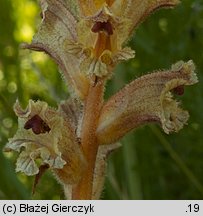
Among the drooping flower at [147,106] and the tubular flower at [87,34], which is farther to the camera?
the drooping flower at [147,106]

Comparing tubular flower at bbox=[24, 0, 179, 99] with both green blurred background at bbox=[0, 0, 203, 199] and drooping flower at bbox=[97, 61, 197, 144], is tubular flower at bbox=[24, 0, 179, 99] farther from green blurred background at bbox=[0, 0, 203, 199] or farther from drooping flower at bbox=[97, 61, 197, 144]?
green blurred background at bbox=[0, 0, 203, 199]

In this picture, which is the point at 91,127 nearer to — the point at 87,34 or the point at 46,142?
the point at 46,142

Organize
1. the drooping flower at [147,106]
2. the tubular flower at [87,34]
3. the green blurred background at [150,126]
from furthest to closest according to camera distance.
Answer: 1. the green blurred background at [150,126]
2. the drooping flower at [147,106]
3. the tubular flower at [87,34]

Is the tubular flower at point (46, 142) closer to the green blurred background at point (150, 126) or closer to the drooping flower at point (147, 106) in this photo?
the drooping flower at point (147, 106)

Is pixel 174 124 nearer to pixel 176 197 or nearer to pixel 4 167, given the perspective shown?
pixel 4 167

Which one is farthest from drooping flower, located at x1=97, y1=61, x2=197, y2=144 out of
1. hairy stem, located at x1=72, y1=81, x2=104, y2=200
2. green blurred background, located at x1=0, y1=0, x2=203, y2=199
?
green blurred background, located at x1=0, y1=0, x2=203, y2=199

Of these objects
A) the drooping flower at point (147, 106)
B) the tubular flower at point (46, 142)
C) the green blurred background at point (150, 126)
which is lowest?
the tubular flower at point (46, 142)

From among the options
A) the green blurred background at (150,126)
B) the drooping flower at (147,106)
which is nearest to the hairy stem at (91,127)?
the drooping flower at (147,106)
